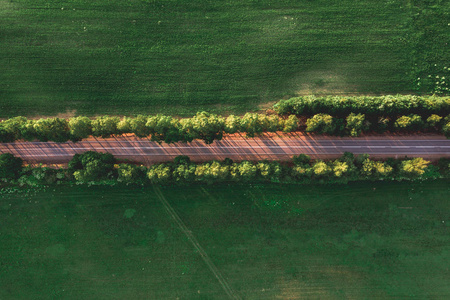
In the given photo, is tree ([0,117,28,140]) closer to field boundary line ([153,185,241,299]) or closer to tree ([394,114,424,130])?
field boundary line ([153,185,241,299])

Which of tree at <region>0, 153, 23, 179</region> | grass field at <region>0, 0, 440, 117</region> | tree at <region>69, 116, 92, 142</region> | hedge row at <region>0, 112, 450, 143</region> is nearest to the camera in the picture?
hedge row at <region>0, 112, 450, 143</region>

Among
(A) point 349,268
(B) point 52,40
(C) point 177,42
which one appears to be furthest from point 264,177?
(B) point 52,40

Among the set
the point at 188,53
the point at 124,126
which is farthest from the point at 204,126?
the point at 188,53

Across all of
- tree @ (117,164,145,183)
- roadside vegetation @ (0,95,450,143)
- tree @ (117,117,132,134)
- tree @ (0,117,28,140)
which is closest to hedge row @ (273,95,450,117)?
roadside vegetation @ (0,95,450,143)

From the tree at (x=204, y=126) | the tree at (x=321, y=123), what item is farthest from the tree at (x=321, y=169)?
the tree at (x=204, y=126)

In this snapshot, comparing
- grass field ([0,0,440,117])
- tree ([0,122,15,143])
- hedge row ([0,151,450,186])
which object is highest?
grass field ([0,0,440,117])

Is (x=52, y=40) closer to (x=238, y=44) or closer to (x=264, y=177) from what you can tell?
(x=238, y=44)

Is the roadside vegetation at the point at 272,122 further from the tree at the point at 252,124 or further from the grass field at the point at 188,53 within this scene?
the grass field at the point at 188,53
